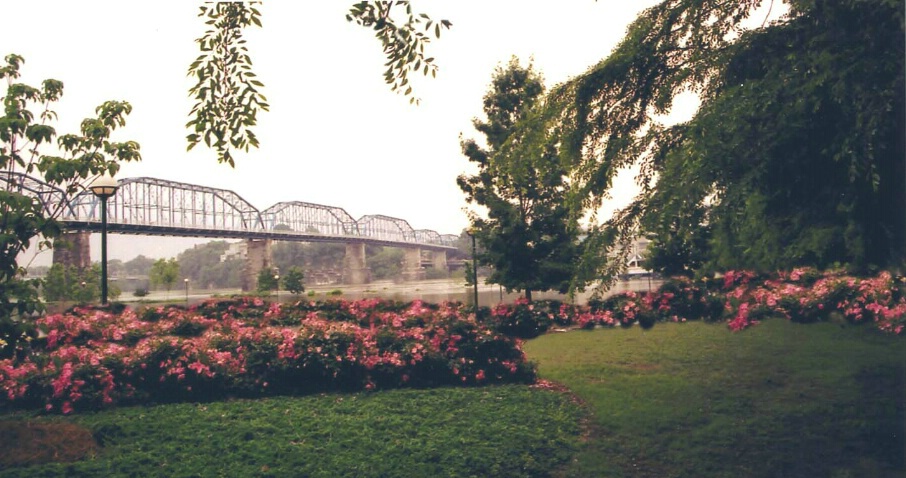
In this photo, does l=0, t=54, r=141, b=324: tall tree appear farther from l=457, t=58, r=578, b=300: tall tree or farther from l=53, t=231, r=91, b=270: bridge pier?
l=457, t=58, r=578, b=300: tall tree

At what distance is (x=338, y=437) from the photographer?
13.6ft

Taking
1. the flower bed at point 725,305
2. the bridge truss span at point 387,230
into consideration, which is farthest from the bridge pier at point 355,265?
the flower bed at point 725,305

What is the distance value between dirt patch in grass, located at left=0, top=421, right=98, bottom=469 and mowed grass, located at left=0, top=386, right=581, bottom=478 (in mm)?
73

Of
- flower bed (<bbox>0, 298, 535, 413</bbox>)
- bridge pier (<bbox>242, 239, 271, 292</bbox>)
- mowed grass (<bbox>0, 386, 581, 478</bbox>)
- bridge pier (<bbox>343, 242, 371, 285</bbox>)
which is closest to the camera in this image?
mowed grass (<bbox>0, 386, 581, 478</bbox>)

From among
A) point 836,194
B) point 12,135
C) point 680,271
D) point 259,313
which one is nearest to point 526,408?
point 836,194

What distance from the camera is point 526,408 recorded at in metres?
4.85

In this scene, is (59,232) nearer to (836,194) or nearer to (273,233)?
(836,194)

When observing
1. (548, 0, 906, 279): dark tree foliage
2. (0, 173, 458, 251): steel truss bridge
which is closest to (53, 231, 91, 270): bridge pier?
(0, 173, 458, 251): steel truss bridge

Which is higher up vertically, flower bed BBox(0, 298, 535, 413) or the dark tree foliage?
the dark tree foliage

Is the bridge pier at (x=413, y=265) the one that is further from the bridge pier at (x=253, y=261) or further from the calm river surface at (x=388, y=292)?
the bridge pier at (x=253, y=261)

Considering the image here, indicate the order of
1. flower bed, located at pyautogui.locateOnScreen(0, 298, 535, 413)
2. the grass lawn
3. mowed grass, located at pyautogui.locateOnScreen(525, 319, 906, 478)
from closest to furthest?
the grass lawn → mowed grass, located at pyautogui.locateOnScreen(525, 319, 906, 478) → flower bed, located at pyautogui.locateOnScreen(0, 298, 535, 413)

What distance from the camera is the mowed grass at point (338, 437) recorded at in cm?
361

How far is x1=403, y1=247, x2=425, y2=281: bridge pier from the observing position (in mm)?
10664

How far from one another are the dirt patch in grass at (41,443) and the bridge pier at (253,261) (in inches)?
186
